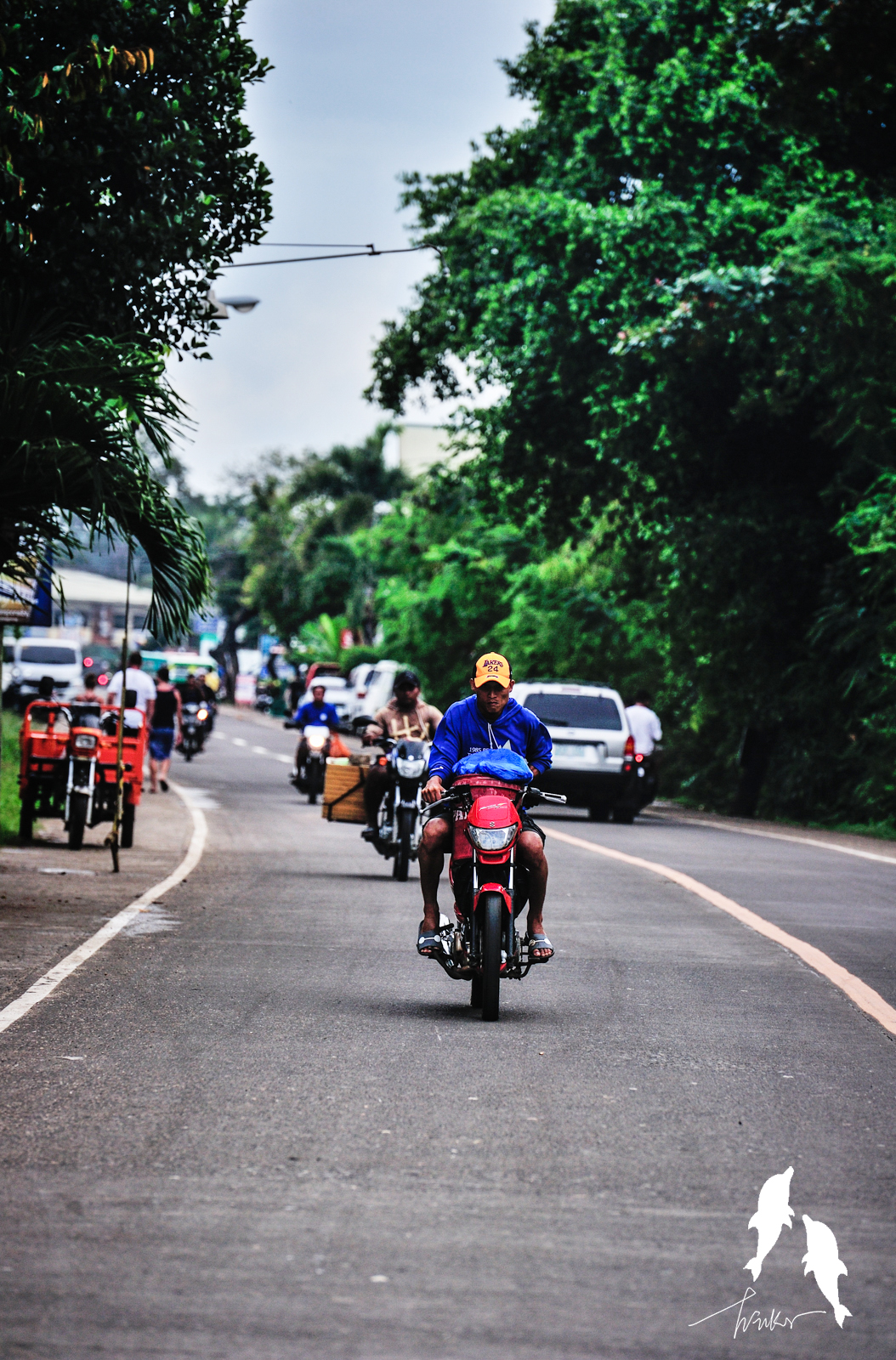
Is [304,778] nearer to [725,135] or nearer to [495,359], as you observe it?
[495,359]

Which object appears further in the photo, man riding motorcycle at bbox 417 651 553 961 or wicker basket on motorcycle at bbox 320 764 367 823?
wicker basket on motorcycle at bbox 320 764 367 823

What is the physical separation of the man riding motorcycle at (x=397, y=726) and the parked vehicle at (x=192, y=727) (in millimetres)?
23340

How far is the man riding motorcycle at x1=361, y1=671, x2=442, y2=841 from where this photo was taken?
1571 centimetres

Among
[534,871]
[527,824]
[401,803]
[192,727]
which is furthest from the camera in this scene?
[192,727]

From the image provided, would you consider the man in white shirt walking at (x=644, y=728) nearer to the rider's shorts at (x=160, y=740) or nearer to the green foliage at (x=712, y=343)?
the green foliage at (x=712, y=343)

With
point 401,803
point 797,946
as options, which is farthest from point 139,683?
point 797,946

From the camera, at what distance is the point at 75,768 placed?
1755 cm

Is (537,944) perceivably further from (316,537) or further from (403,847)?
(316,537)

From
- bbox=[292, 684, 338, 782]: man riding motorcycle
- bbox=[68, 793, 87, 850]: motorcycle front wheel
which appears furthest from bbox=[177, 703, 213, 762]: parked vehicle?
bbox=[68, 793, 87, 850]: motorcycle front wheel

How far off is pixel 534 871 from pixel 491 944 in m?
0.50

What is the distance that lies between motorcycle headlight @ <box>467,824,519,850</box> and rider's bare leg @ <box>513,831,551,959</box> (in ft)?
0.73

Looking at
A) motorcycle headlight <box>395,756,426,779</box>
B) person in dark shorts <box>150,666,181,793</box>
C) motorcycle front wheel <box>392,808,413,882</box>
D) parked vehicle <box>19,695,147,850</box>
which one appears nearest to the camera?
motorcycle headlight <box>395,756,426,779</box>

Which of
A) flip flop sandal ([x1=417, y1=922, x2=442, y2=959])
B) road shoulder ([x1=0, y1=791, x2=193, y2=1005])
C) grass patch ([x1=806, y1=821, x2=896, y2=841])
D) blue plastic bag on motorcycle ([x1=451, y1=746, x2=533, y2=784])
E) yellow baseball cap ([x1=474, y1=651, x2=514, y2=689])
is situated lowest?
grass patch ([x1=806, y1=821, x2=896, y2=841])

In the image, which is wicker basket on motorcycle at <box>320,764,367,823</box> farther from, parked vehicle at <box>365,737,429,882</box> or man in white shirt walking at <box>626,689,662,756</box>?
man in white shirt walking at <box>626,689,662,756</box>
